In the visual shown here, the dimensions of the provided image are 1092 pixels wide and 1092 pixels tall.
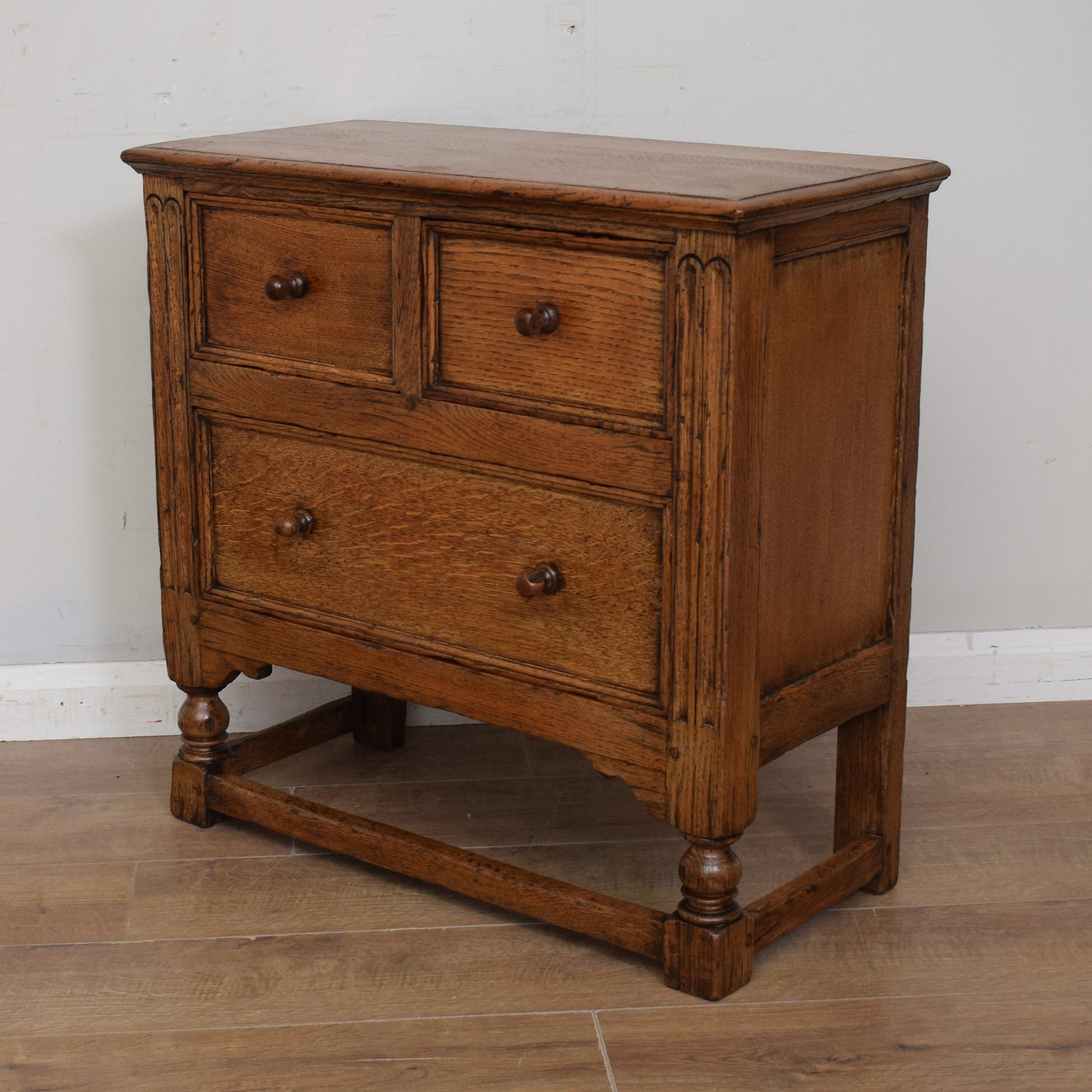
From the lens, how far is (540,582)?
1.95m

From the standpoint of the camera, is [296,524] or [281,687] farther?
[281,687]

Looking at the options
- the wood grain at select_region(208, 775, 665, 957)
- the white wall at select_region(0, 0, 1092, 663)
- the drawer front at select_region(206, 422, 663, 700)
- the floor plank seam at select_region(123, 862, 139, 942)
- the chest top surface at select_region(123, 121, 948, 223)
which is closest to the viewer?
the chest top surface at select_region(123, 121, 948, 223)

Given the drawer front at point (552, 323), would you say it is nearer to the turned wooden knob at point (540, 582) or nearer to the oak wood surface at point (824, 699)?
the turned wooden knob at point (540, 582)

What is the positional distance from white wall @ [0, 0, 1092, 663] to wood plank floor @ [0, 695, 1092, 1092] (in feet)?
1.68

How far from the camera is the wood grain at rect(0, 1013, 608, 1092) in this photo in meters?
1.82

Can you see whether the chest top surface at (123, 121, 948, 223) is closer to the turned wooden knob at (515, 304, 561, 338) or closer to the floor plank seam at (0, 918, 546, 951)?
the turned wooden knob at (515, 304, 561, 338)

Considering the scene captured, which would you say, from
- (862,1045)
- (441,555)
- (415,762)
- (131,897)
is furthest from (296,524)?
(862,1045)

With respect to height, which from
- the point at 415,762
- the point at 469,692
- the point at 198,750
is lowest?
the point at 415,762

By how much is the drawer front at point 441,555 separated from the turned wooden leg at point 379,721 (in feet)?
1.50

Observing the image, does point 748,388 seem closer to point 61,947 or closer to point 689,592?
point 689,592

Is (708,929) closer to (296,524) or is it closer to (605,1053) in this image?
(605,1053)

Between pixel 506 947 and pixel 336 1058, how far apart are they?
319 mm

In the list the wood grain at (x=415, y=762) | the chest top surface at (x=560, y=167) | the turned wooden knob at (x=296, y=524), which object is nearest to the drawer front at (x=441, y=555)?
the turned wooden knob at (x=296, y=524)

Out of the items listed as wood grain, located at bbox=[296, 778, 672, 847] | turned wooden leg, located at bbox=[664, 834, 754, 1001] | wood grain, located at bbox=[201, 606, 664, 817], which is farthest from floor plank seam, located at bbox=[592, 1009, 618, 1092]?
wood grain, located at bbox=[296, 778, 672, 847]
